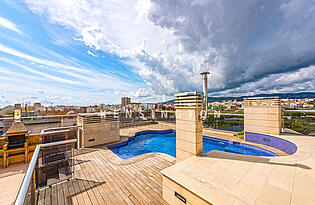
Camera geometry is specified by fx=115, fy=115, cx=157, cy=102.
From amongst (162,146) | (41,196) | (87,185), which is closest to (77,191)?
(87,185)

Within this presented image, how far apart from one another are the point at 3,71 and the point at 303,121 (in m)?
Result: 17.7

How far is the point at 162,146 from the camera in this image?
7.61m

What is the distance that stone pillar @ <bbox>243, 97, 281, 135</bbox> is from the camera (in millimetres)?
5453

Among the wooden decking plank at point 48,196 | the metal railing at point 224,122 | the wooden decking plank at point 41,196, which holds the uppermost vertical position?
the metal railing at point 224,122

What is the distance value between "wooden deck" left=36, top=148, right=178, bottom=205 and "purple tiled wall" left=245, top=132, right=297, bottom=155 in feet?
15.2

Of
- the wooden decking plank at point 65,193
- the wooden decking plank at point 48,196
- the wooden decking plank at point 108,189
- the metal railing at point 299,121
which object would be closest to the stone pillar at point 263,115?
the metal railing at point 299,121

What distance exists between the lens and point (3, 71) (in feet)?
24.7

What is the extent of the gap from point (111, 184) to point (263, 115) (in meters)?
7.24

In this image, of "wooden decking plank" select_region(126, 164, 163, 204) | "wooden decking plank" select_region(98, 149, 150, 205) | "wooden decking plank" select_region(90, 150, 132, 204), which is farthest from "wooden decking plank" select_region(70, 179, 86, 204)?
"wooden decking plank" select_region(126, 164, 163, 204)

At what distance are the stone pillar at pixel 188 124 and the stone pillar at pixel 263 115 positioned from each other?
4.54 metres

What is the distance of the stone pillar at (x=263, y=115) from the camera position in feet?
17.9

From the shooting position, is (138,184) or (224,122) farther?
(224,122)

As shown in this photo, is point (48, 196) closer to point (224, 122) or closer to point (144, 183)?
point (144, 183)

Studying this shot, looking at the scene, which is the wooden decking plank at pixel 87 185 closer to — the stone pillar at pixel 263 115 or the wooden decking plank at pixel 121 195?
the wooden decking plank at pixel 121 195
